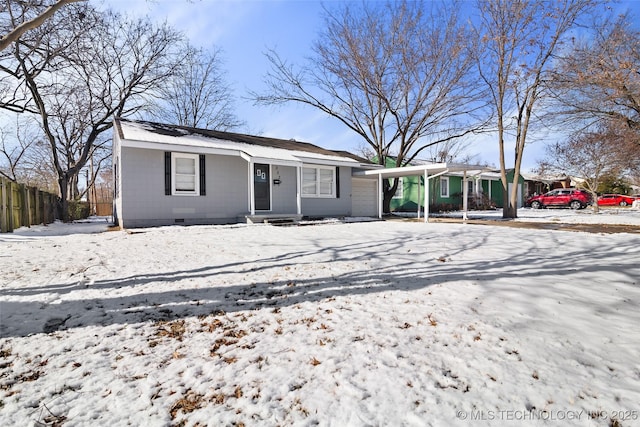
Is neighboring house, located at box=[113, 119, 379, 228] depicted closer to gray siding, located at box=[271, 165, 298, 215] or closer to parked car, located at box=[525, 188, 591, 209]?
gray siding, located at box=[271, 165, 298, 215]

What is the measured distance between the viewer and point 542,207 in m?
25.6

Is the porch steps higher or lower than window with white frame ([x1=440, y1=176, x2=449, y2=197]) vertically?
lower

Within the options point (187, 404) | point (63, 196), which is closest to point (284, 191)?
point (187, 404)

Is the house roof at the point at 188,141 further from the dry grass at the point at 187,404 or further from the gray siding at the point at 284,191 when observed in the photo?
the dry grass at the point at 187,404

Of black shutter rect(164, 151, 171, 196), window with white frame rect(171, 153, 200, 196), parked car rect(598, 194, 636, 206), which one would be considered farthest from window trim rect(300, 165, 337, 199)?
parked car rect(598, 194, 636, 206)

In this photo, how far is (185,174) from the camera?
36.1 feet

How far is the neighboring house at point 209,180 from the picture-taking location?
1013 centimetres

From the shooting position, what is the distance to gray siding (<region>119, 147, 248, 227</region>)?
10.0 m

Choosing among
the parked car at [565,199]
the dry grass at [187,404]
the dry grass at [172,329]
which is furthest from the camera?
the parked car at [565,199]

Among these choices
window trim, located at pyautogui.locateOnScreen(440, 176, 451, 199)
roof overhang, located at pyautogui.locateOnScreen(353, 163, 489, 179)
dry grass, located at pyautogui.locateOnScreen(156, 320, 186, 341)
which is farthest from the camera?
window trim, located at pyautogui.locateOnScreen(440, 176, 451, 199)

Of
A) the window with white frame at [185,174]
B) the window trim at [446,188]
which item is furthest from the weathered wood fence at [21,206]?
the window trim at [446,188]

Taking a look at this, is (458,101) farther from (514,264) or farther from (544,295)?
(544,295)

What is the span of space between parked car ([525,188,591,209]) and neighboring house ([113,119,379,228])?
63.5 ft

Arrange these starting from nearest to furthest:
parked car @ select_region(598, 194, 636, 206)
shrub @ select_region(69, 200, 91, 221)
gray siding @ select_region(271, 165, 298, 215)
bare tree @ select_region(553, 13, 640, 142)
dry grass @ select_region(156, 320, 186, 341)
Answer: dry grass @ select_region(156, 320, 186, 341) → bare tree @ select_region(553, 13, 640, 142) → gray siding @ select_region(271, 165, 298, 215) → shrub @ select_region(69, 200, 91, 221) → parked car @ select_region(598, 194, 636, 206)
